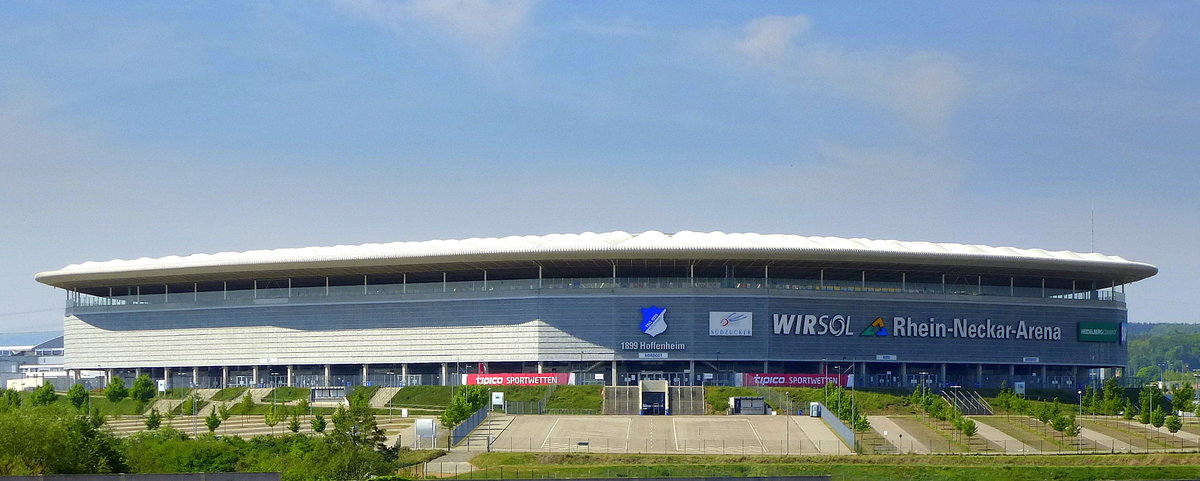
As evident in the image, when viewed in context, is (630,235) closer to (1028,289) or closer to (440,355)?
(440,355)

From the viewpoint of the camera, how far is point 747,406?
111875 mm

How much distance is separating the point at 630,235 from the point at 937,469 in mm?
52318

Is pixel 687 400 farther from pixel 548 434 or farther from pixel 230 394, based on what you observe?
pixel 230 394

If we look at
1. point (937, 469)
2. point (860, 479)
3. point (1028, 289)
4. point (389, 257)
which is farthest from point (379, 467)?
point (1028, 289)

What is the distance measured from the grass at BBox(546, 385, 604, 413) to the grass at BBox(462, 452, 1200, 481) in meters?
29.7

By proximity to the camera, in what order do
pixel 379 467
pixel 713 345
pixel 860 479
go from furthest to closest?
1. pixel 713 345
2. pixel 860 479
3. pixel 379 467

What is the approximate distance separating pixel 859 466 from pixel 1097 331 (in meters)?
62.9

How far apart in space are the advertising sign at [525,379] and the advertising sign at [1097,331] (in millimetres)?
44911

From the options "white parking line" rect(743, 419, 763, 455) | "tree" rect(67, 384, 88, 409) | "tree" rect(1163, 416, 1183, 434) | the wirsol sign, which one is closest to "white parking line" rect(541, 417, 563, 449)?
"white parking line" rect(743, 419, 763, 455)

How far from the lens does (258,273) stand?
131750mm

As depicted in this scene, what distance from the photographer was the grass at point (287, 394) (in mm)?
125750

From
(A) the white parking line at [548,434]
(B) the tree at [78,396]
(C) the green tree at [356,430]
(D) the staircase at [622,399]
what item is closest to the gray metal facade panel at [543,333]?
(D) the staircase at [622,399]

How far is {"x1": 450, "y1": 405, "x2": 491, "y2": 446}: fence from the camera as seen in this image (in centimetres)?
9144

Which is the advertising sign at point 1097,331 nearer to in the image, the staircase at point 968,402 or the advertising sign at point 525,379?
the staircase at point 968,402
